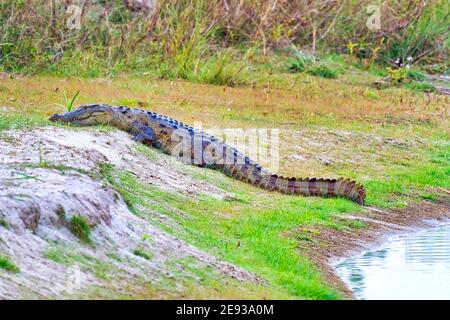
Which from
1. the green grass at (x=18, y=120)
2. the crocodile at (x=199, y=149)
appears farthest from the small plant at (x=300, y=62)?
the green grass at (x=18, y=120)

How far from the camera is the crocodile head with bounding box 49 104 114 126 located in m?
11.8

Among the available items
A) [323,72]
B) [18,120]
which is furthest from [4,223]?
[323,72]

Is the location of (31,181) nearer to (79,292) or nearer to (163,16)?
(79,292)

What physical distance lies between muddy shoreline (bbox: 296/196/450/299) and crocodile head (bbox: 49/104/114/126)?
296cm

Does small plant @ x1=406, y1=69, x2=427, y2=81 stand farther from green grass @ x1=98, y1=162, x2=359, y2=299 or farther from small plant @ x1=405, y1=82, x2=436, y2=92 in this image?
green grass @ x1=98, y1=162, x2=359, y2=299

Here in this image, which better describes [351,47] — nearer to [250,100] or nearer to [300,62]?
[300,62]

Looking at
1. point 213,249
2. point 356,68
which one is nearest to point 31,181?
point 213,249

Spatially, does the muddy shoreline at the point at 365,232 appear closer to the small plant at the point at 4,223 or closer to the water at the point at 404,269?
the water at the point at 404,269

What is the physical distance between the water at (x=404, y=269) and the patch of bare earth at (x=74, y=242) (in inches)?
49.4

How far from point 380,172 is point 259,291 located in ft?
19.6

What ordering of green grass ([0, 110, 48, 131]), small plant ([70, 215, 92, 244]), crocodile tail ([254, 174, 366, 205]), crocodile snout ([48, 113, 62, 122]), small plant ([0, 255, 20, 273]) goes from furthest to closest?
crocodile snout ([48, 113, 62, 122]) → crocodile tail ([254, 174, 366, 205]) → green grass ([0, 110, 48, 131]) → small plant ([70, 215, 92, 244]) → small plant ([0, 255, 20, 273])

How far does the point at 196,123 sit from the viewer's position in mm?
13672

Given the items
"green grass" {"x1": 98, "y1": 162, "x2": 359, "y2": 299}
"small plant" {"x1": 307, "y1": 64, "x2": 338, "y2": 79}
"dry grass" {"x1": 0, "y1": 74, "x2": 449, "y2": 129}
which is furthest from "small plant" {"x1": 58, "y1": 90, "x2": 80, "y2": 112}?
"small plant" {"x1": 307, "y1": 64, "x2": 338, "y2": 79}

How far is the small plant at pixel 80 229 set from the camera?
7117mm
